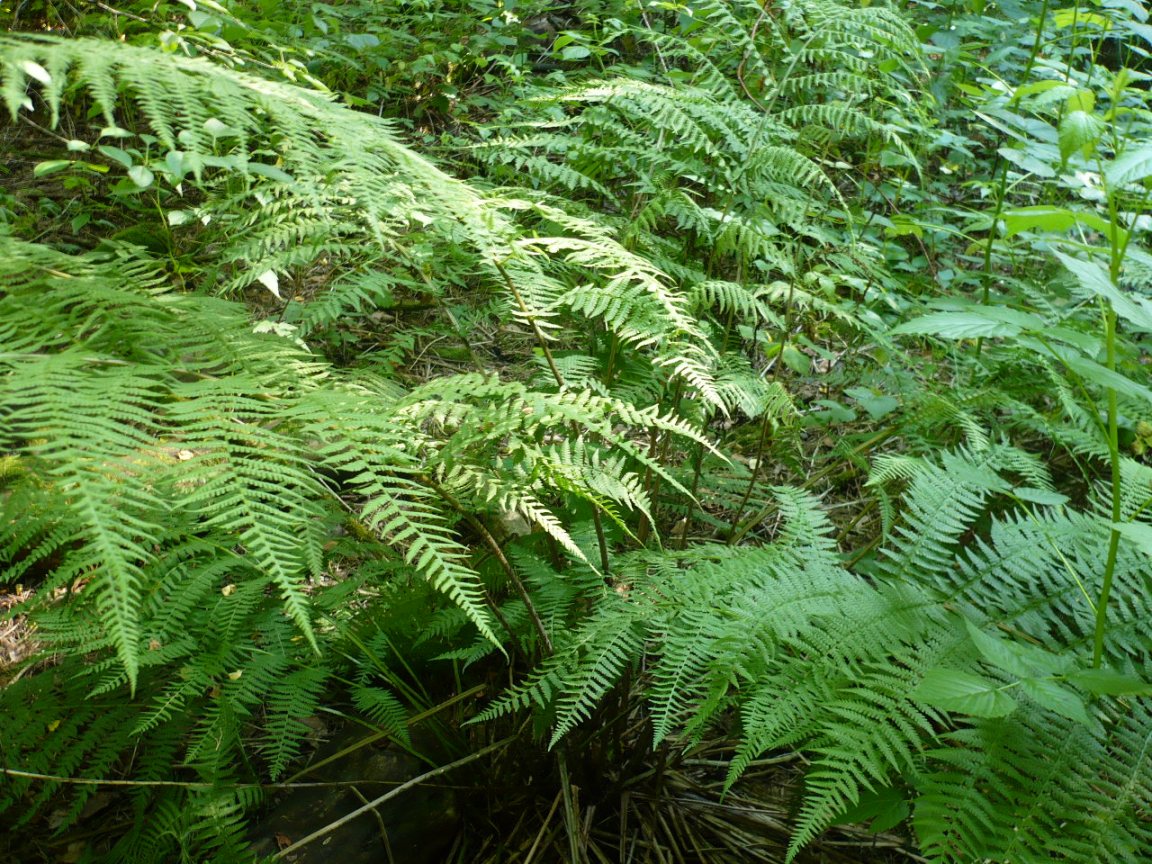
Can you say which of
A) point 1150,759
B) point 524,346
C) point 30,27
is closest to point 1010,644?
point 1150,759

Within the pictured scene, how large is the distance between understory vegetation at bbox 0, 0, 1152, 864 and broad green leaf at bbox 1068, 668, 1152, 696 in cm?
1

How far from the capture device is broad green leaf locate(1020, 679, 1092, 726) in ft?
3.24

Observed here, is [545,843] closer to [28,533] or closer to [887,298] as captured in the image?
[28,533]

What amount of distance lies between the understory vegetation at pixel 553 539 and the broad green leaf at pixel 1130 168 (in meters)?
0.01

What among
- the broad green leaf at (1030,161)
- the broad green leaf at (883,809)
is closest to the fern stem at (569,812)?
the broad green leaf at (883,809)

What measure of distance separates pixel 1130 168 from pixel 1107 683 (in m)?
0.66

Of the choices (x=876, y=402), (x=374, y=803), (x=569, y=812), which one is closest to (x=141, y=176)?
(x=374, y=803)

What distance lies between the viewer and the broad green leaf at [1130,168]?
0.93 meters

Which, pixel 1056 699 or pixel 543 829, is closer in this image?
pixel 1056 699

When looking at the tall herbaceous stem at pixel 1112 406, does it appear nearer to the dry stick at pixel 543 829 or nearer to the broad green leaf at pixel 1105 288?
the broad green leaf at pixel 1105 288

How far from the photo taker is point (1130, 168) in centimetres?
94

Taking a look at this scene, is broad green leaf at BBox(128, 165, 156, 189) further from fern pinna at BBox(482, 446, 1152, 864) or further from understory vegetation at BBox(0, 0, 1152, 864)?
fern pinna at BBox(482, 446, 1152, 864)

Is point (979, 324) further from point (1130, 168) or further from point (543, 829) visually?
point (543, 829)

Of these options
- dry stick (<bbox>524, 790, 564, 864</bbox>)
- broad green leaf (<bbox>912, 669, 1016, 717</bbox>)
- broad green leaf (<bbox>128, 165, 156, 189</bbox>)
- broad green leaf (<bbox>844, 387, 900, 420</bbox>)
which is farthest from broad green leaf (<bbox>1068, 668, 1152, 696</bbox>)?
broad green leaf (<bbox>128, 165, 156, 189</bbox>)
